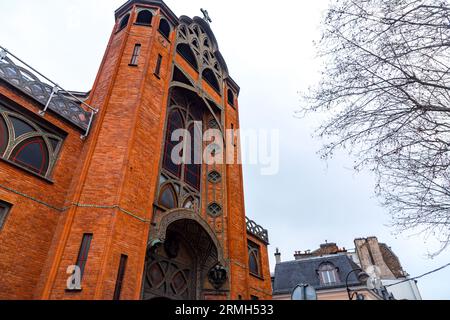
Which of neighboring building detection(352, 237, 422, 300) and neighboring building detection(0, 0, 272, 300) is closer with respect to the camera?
neighboring building detection(0, 0, 272, 300)

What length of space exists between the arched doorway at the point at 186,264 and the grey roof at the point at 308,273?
15.8 metres

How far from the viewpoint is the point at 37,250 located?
7.25 meters

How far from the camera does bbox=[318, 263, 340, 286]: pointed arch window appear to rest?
954 inches

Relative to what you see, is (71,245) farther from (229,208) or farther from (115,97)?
(229,208)

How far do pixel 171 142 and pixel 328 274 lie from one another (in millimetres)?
19559

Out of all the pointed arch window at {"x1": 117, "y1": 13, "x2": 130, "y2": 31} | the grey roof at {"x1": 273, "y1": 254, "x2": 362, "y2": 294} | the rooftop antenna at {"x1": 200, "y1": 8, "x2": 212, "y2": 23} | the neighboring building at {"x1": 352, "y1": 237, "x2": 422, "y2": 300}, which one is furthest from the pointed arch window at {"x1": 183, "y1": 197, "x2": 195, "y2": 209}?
the neighboring building at {"x1": 352, "y1": 237, "x2": 422, "y2": 300}

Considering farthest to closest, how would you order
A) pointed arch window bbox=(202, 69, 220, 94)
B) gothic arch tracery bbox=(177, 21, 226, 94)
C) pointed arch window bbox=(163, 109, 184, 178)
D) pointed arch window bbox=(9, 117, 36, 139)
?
1. pointed arch window bbox=(202, 69, 220, 94)
2. gothic arch tracery bbox=(177, 21, 226, 94)
3. pointed arch window bbox=(163, 109, 184, 178)
4. pointed arch window bbox=(9, 117, 36, 139)

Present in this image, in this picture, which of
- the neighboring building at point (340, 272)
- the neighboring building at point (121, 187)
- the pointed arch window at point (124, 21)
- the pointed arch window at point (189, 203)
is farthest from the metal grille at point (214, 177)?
the neighboring building at point (340, 272)

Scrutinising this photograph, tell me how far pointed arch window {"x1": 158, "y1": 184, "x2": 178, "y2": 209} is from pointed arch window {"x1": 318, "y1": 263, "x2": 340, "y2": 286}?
1880 centimetres

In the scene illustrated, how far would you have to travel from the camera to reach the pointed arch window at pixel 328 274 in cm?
2423

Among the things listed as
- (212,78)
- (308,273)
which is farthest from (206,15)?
(308,273)

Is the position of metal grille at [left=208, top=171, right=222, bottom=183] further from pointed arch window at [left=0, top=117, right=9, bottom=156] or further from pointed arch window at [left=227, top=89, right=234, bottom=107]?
pointed arch window at [left=0, top=117, right=9, bottom=156]
